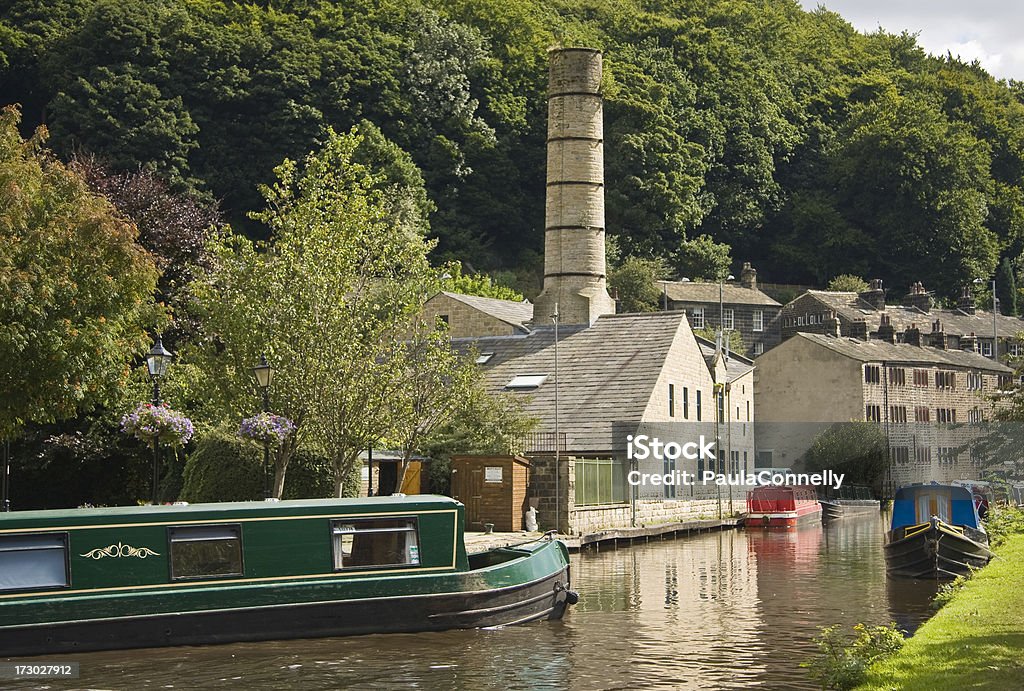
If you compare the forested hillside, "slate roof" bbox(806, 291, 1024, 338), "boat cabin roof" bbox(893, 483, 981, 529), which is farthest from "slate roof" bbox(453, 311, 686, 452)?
"slate roof" bbox(806, 291, 1024, 338)

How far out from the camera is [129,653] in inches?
739

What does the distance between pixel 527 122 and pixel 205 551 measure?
278ft

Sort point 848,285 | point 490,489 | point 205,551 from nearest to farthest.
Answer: point 205,551 → point 490,489 → point 848,285

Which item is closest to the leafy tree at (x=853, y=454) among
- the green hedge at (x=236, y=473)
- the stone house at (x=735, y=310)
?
the stone house at (x=735, y=310)

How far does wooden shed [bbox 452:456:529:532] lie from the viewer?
121ft

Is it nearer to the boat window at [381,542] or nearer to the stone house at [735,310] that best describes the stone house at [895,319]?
the stone house at [735,310]

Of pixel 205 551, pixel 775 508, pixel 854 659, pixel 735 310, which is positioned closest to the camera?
pixel 854 659

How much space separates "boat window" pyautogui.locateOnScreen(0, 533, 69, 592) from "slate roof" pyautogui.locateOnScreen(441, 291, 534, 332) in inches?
1454

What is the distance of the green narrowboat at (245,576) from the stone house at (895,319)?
67310mm

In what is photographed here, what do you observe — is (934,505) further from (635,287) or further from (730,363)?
(635,287)

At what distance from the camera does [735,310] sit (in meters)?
98.8

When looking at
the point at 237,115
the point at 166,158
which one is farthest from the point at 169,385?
the point at 237,115

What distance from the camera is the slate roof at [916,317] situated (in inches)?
3588

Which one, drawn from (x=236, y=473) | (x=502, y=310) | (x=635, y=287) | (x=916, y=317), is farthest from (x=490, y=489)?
(x=916, y=317)
